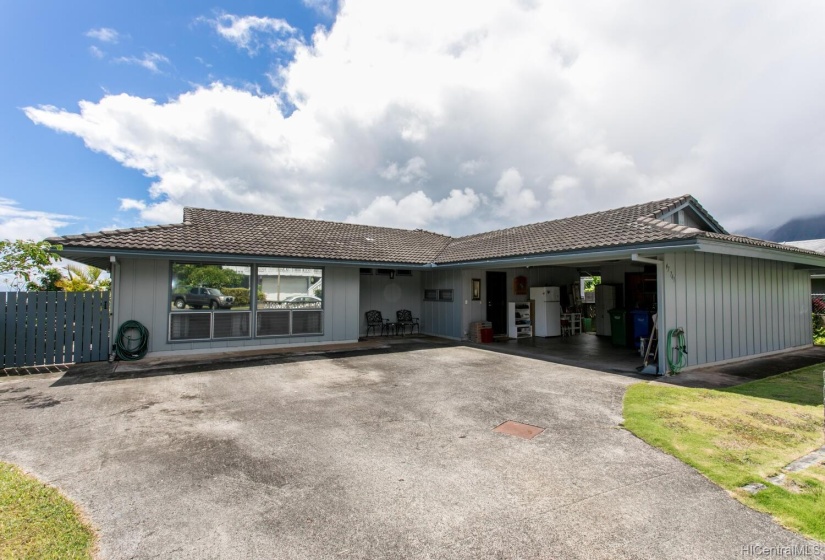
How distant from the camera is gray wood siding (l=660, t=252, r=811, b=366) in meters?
7.86

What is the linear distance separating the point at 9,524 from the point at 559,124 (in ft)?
46.8

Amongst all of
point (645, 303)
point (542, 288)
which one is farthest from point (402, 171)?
point (645, 303)

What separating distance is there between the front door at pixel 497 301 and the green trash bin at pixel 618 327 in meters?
3.56

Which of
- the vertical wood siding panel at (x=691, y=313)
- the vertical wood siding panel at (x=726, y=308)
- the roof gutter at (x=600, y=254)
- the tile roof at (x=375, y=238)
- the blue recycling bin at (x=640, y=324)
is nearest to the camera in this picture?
the roof gutter at (x=600, y=254)

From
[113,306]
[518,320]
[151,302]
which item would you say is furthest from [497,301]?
[113,306]

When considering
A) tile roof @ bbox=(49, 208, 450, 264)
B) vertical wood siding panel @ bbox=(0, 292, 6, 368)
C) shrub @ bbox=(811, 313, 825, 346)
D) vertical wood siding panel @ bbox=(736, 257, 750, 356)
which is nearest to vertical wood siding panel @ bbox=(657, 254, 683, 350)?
vertical wood siding panel @ bbox=(736, 257, 750, 356)

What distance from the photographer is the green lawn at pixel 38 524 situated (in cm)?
233

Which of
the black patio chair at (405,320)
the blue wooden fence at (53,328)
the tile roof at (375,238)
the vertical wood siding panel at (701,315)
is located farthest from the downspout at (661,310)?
the blue wooden fence at (53,328)

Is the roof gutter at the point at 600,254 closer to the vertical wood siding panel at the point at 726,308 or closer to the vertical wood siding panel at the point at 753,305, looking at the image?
the vertical wood siding panel at the point at 726,308

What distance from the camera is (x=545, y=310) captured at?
13898 mm

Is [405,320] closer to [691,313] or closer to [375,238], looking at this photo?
[375,238]

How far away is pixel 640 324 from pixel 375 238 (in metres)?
9.45

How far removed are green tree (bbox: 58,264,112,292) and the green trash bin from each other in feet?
55.2

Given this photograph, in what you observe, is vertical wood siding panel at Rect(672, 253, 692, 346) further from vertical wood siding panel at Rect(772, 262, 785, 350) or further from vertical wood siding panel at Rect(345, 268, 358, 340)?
vertical wood siding panel at Rect(345, 268, 358, 340)
